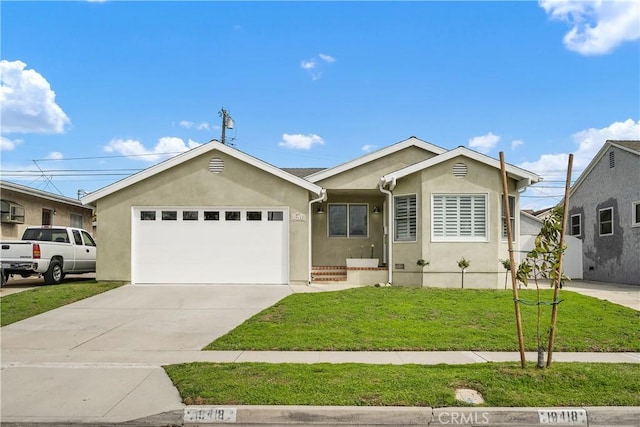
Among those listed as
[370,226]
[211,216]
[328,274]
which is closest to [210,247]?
[211,216]

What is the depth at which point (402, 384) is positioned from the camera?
18.9 feet

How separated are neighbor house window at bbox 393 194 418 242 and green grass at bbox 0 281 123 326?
8872 mm

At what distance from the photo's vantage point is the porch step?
52.6 ft

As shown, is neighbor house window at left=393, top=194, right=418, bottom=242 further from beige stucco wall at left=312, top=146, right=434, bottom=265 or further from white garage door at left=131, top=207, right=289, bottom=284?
white garage door at left=131, top=207, right=289, bottom=284

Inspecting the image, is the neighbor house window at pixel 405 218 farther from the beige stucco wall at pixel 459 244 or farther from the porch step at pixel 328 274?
the porch step at pixel 328 274

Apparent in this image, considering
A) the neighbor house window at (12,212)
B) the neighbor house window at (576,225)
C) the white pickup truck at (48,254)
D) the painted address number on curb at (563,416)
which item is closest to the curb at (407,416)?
the painted address number on curb at (563,416)

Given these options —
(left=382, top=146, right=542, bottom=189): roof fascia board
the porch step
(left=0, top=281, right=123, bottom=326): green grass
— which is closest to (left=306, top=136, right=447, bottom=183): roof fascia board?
(left=382, top=146, right=542, bottom=189): roof fascia board

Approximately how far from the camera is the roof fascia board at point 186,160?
14.9 m

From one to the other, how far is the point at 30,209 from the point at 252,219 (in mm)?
11737

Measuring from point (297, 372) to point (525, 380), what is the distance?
9.27 ft

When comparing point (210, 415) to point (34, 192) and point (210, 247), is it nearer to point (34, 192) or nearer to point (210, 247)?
point (210, 247)

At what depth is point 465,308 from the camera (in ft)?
35.9

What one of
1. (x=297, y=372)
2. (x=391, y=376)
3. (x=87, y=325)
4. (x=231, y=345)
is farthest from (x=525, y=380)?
(x=87, y=325)

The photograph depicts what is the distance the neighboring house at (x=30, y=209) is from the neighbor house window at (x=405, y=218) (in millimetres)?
11026
